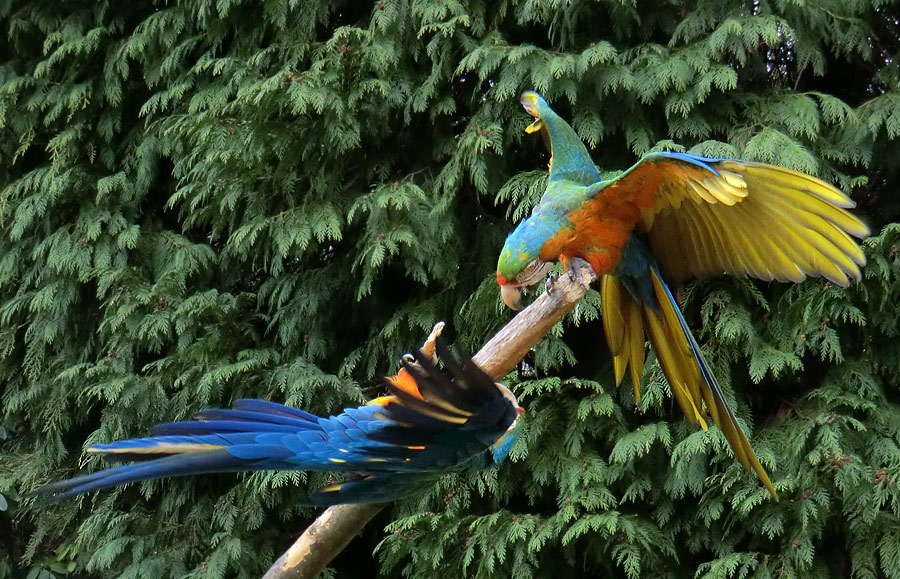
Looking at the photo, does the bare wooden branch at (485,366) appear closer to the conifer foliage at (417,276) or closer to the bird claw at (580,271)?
the bird claw at (580,271)

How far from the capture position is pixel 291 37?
304 cm

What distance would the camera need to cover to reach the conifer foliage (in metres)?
2.46

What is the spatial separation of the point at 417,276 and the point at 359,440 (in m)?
1.35

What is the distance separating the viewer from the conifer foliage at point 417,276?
2.46m

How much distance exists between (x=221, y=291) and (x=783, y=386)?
1921 millimetres

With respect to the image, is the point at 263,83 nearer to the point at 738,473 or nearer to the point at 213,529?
the point at 213,529

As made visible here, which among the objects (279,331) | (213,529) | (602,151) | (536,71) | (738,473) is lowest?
(213,529)

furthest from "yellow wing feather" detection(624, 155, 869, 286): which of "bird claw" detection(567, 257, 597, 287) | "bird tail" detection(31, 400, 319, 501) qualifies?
"bird tail" detection(31, 400, 319, 501)

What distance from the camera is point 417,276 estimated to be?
9.23 ft

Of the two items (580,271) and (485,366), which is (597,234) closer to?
(580,271)

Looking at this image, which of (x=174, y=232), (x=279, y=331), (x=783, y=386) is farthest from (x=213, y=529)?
(x=783, y=386)

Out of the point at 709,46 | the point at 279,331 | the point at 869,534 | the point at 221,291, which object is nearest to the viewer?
the point at 869,534

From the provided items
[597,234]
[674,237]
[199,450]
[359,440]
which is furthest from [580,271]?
[199,450]

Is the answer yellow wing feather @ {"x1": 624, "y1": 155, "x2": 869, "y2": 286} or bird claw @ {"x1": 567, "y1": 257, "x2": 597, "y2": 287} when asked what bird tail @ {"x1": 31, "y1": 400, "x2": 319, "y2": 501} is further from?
yellow wing feather @ {"x1": 624, "y1": 155, "x2": 869, "y2": 286}
